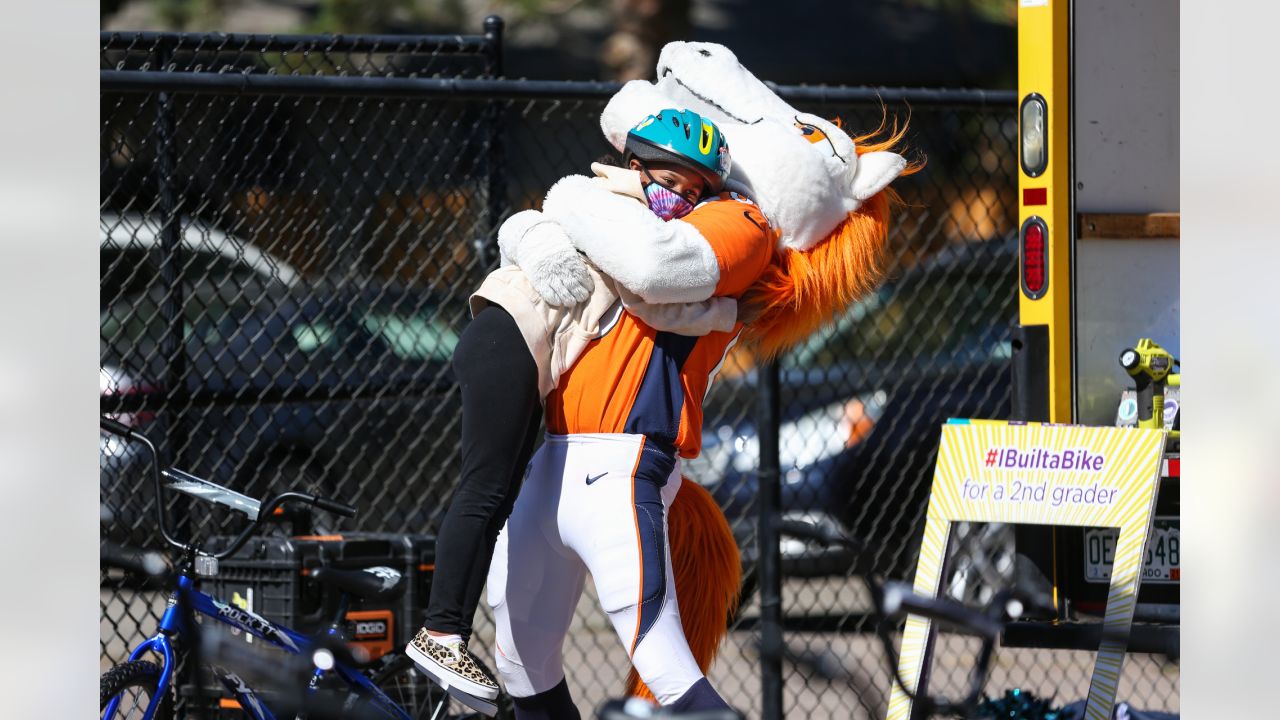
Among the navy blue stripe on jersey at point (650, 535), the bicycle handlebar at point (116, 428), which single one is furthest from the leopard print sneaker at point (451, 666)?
the bicycle handlebar at point (116, 428)

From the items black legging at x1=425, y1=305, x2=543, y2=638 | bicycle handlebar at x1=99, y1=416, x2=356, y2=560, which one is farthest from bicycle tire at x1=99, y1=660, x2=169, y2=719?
black legging at x1=425, y1=305, x2=543, y2=638

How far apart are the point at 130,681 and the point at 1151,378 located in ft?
9.68

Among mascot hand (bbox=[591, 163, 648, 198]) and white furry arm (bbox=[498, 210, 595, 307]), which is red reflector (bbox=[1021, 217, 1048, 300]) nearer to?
mascot hand (bbox=[591, 163, 648, 198])

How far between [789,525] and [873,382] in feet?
16.9

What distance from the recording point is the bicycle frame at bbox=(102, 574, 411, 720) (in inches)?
145

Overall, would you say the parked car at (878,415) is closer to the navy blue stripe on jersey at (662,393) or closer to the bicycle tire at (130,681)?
the navy blue stripe on jersey at (662,393)

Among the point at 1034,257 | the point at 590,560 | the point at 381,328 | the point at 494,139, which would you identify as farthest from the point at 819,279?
the point at 381,328

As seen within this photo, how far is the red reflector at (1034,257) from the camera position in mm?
4449

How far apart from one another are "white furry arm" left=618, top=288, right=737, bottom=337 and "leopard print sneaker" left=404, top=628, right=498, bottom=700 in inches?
33.0

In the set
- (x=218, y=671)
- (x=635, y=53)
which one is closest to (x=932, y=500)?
(x=218, y=671)

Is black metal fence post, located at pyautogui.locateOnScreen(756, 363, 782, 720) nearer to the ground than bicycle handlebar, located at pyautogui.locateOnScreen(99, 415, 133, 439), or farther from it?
farther from it

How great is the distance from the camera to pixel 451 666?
3.28 meters

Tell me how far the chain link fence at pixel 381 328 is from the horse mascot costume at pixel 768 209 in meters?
0.26

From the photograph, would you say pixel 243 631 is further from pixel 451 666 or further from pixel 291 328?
pixel 291 328
